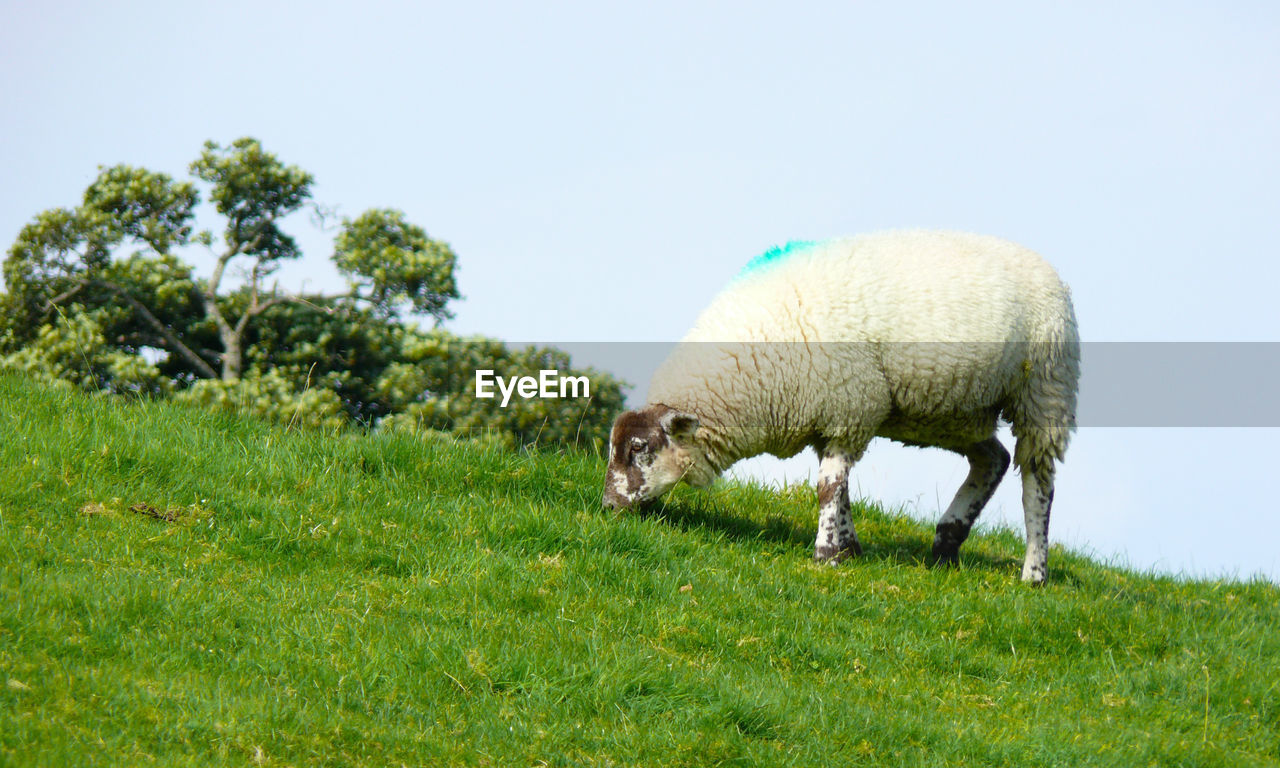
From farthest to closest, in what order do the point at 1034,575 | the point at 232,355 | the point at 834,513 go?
the point at 232,355 < the point at 1034,575 < the point at 834,513

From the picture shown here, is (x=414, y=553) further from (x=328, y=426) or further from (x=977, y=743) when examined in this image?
(x=977, y=743)

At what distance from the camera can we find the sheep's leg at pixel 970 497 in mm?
10422

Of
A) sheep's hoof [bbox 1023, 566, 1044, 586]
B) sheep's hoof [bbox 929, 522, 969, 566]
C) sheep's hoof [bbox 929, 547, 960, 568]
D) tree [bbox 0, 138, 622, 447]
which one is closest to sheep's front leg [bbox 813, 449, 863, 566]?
sheep's hoof [bbox 929, 547, 960, 568]

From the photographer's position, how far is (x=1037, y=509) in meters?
10.0

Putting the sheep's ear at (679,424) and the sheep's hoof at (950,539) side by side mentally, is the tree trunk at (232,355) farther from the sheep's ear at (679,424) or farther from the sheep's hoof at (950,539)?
the sheep's hoof at (950,539)

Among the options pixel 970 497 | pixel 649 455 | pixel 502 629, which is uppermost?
pixel 649 455

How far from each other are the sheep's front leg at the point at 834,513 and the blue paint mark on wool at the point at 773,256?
1767 mm

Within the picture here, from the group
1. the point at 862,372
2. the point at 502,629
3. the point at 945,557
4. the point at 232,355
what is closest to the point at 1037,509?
the point at 945,557

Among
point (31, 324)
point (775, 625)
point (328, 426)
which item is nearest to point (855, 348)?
point (775, 625)

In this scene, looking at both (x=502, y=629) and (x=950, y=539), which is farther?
(x=950, y=539)

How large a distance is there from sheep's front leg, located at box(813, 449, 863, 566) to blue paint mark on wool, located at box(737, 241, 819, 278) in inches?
69.6

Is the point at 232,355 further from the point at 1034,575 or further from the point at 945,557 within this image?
the point at 1034,575

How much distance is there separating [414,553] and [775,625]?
2532 millimetres

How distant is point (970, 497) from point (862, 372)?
6.11 ft
